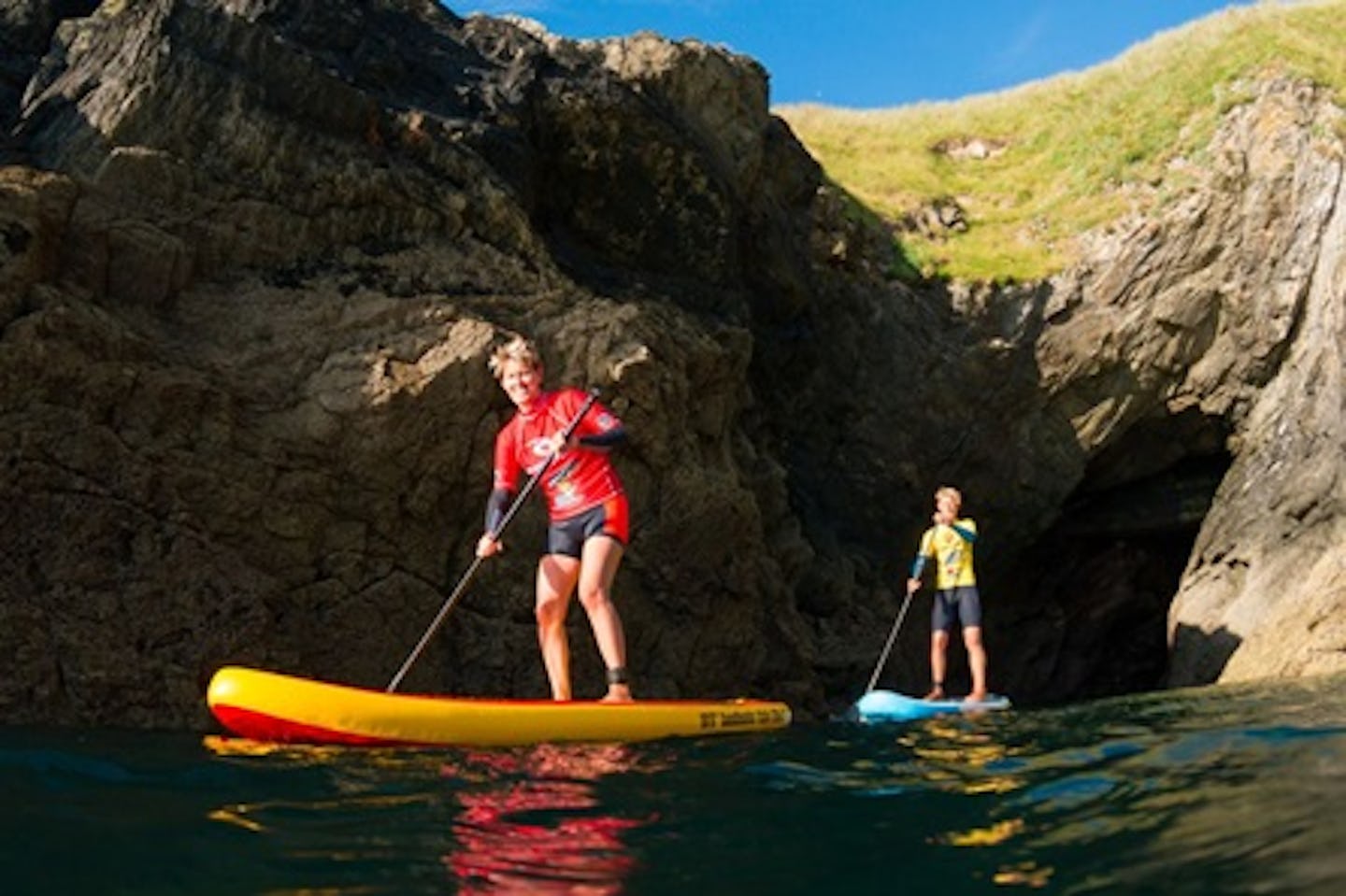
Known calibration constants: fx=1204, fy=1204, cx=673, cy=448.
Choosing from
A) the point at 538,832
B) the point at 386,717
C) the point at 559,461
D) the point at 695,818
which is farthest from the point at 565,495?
the point at 538,832

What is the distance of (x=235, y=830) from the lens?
4617 millimetres

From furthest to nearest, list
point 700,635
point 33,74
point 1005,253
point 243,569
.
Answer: point 1005,253, point 700,635, point 33,74, point 243,569

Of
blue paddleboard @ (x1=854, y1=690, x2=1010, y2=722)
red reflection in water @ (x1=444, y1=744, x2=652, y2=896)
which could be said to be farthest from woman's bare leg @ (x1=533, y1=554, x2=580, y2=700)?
blue paddleboard @ (x1=854, y1=690, x2=1010, y2=722)

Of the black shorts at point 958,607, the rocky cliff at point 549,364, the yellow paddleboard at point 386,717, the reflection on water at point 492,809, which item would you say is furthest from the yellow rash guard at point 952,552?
the reflection on water at point 492,809

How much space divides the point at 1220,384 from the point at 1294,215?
304 cm

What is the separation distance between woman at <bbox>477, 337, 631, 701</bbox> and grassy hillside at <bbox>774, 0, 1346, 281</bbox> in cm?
1332

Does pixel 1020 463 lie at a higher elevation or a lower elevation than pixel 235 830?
higher

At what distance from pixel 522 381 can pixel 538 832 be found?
5582 millimetres

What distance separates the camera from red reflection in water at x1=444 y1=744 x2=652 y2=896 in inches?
152

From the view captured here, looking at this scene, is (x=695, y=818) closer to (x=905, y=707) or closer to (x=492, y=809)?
(x=492, y=809)

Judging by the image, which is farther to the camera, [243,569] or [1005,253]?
[1005,253]

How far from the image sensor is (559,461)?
389 inches

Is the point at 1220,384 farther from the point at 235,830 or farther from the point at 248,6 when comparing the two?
the point at 235,830

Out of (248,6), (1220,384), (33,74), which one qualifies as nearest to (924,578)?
(1220,384)
